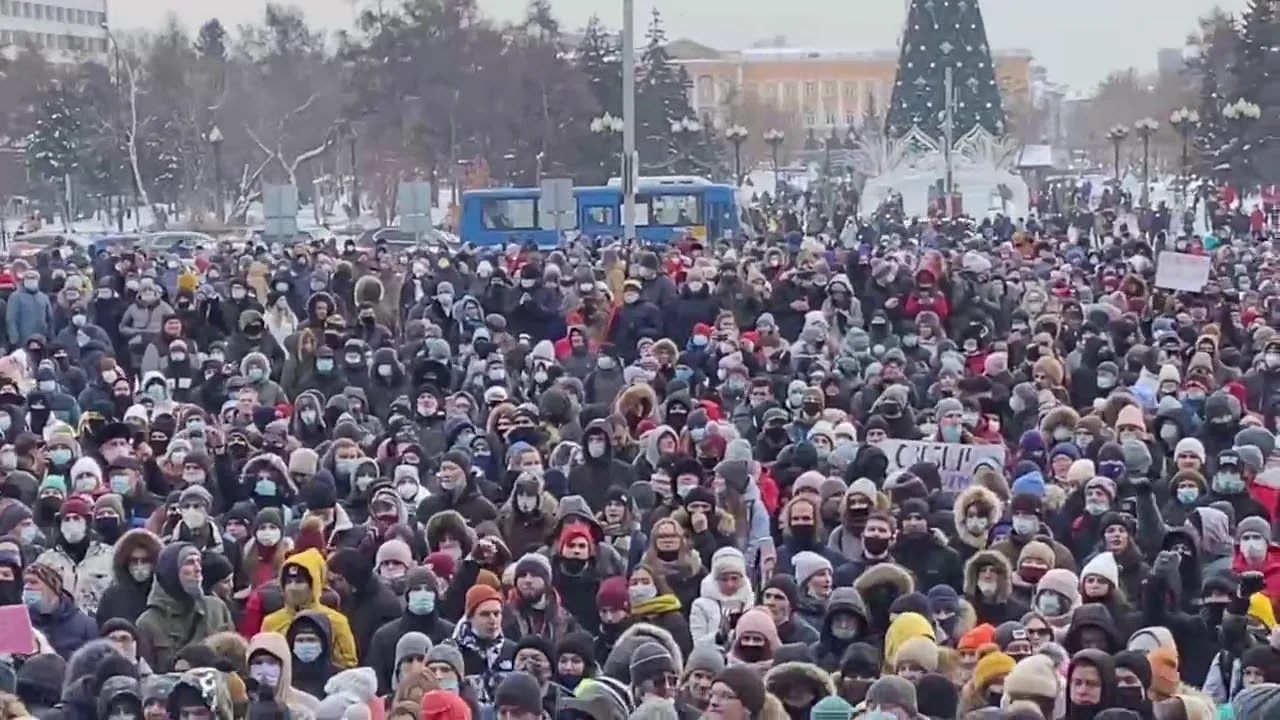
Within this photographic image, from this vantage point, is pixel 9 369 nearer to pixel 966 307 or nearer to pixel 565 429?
pixel 565 429

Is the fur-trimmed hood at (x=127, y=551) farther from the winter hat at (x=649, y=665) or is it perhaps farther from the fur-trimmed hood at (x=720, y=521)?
the winter hat at (x=649, y=665)

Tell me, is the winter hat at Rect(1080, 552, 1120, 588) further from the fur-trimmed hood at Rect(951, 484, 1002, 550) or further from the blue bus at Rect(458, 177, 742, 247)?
the blue bus at Rect(458, 177, 742, 247)

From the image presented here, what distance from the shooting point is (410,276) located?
82.9ft

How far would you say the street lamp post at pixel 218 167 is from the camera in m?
57.9

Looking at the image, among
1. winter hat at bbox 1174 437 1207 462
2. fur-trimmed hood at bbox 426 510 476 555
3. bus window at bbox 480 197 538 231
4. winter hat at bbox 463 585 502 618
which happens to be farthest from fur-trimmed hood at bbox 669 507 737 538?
bus window at bbox 480 197 538 231

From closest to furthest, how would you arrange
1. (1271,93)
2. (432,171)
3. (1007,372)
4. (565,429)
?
(565,429) → (1007,372) → (1271,93) → (432,171)

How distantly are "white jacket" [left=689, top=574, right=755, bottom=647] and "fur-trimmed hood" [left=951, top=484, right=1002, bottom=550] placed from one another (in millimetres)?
1388

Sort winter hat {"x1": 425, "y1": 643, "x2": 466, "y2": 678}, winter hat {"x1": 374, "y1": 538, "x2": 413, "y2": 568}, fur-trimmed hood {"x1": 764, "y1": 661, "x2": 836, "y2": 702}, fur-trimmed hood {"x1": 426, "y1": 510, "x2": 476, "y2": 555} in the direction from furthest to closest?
fur-trimmed hood {"x1": 426, "y1": 510, "x2": 476, "y2": 555}, winter hat {"x1": 374, "y1": 538, "x2": 413, "y2": 568}, winter hat {"x1": 425, "y1": 643, "x2": 466, "y2": 678}, fur-trimmed hood {"x1": 764, "y1": 661, "x2": 836, "y2": 702}

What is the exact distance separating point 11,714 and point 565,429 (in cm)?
708

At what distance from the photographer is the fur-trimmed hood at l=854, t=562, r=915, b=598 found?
31.1ft

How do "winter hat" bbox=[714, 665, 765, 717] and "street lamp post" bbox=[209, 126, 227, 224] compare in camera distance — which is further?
"street lamp post" bbox=[209, 126, 227, 224]

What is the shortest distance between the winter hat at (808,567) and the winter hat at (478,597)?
1322 millimetres

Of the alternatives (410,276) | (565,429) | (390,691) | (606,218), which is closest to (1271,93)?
(606,218)

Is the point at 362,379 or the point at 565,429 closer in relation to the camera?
the point at 565,429
